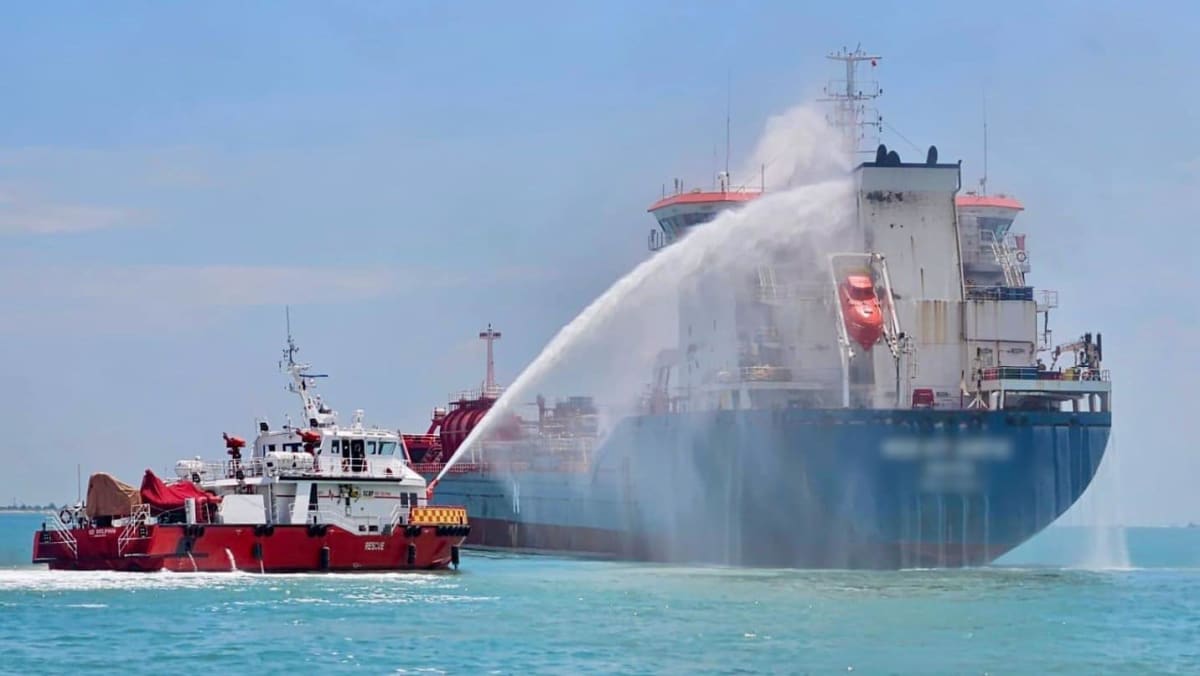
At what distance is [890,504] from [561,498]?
20.9 metres

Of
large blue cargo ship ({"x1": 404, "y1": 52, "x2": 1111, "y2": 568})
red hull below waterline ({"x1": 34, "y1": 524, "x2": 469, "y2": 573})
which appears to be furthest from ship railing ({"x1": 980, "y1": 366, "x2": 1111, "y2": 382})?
red hull below waterline ({"x1": 34, "y1": 524, "x2": 469, "y2": 573})

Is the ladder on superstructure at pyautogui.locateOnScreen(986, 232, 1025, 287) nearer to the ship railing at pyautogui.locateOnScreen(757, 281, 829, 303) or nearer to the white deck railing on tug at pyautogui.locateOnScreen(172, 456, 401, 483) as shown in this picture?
the ship railing at pyautogui.locateOnScreen(757, 281, 829, 303)

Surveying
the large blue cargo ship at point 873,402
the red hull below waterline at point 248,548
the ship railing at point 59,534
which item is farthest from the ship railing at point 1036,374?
the ship railing at point 59,534

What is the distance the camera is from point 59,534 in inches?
1922

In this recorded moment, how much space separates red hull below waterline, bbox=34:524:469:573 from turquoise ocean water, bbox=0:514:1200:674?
0.55 metres

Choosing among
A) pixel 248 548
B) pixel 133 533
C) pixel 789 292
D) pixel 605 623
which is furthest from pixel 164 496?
pixel 789 292

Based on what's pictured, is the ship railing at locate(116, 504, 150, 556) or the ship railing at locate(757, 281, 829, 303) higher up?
the ship railing at locate(757, 281, 829, 303)

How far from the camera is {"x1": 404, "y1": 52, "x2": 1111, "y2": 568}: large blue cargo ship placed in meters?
47.6

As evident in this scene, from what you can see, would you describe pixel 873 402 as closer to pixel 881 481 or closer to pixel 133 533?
pixel 881 481

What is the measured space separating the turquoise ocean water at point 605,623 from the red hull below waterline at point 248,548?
555 mm

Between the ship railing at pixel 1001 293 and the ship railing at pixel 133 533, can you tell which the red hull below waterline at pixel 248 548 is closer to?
the ship railing at pixel 133 533

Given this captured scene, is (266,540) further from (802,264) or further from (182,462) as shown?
(802,264)

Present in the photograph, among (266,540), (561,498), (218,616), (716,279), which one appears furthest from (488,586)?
(561,498)

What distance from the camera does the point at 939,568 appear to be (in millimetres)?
48906
